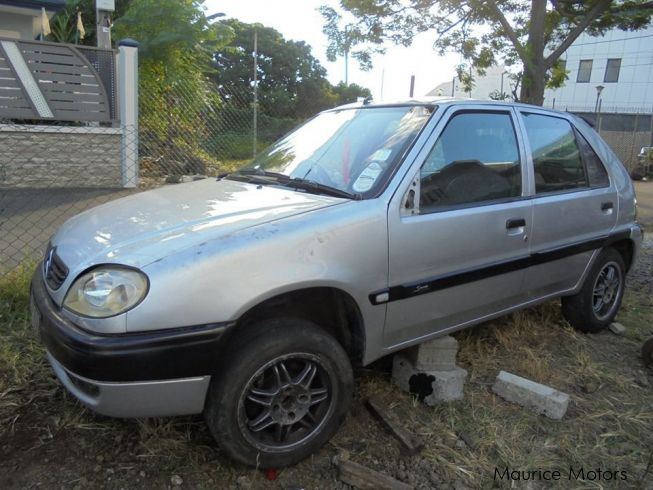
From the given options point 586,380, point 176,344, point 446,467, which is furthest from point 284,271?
point 586,380

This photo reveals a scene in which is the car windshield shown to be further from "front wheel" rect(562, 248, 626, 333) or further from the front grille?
"front wheel" rect(562, 248, 626, 333)

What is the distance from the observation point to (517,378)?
3084 mm

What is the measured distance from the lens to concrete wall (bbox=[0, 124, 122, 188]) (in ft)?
24.8

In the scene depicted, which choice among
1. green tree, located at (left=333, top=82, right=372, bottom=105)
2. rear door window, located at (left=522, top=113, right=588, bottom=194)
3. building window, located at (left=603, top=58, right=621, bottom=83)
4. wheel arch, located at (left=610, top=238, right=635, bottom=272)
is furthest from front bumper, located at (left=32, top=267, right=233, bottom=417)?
building window, located at (left=603, top=58, right=621, bottom=83)

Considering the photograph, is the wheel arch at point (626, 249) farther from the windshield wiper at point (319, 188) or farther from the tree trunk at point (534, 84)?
the tree trunk at point (534, 84)

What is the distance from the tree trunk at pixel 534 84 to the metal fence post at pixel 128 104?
5688 millimetres

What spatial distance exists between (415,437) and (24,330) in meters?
2.49

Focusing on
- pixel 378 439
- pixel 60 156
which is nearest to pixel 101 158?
pixel 60 156

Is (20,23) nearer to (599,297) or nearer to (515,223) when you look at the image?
(515,223)

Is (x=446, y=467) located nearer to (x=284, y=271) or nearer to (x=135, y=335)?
(x=284, y=271)

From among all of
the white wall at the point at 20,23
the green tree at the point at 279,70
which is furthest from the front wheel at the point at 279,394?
the green tree at the point at 279,70

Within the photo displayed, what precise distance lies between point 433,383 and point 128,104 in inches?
273

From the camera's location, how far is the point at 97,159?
800 centimetres

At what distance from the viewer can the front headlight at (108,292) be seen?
1976 millimetres
